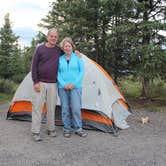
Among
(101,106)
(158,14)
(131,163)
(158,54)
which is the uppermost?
(158,14)

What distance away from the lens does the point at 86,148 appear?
4.93 m

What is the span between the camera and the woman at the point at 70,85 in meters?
5.57

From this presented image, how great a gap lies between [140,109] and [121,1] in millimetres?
3030

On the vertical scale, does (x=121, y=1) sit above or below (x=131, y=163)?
above

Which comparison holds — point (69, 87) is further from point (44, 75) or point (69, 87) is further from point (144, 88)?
point (144, 88)

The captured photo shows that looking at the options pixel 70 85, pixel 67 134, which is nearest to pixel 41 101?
pixel 70 85

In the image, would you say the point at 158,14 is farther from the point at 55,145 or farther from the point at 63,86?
the point at 55,145

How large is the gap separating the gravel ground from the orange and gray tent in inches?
9.3

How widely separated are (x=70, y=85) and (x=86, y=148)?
3.97ft

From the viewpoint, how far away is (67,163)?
4227 mm

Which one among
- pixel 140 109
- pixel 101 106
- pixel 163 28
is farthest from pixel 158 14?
pixel 101 106

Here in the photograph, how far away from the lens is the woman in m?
5.57

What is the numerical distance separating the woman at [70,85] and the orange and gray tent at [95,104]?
1.47ft

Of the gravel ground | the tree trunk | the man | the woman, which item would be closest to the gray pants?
the man
